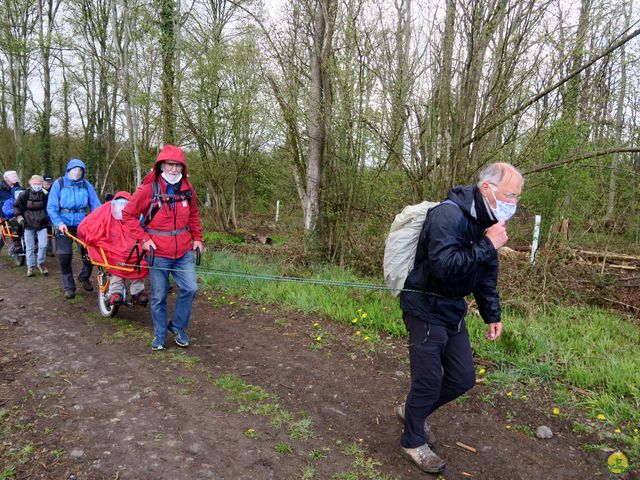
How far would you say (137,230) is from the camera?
14.5ft

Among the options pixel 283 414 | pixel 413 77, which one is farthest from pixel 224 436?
pixel 413 77

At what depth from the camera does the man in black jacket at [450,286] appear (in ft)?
8.49

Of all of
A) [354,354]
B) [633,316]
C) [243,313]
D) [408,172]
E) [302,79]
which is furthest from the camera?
[302,79]

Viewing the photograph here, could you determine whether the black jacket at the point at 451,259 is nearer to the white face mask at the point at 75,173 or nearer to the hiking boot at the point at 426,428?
the hiking boot at the point at 426,428

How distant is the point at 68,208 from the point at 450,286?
621cm

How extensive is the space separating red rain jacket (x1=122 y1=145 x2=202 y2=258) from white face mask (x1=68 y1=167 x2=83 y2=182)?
9.46ft

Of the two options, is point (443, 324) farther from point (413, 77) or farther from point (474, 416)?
point (413, 77)

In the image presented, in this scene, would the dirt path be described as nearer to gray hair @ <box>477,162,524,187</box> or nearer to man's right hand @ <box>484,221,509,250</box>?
man's right hand @ <box>484,221,509,250</box>

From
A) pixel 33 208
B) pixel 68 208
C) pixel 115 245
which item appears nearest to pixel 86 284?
pixel 68 208

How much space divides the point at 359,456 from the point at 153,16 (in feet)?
41.3

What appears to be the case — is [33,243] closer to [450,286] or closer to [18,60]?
[450,286]

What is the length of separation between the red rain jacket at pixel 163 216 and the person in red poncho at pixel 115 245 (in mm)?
1174

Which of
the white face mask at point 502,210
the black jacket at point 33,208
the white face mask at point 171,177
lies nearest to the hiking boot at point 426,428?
the white face mask at point 502,210

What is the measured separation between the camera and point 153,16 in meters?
11.9
